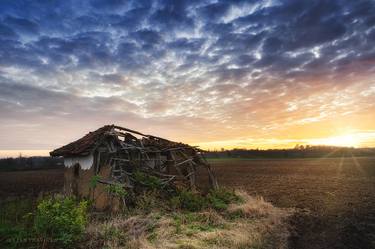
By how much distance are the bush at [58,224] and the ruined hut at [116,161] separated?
445 cm

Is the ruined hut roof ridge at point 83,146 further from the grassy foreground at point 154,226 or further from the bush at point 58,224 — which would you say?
the bush at point 58,224

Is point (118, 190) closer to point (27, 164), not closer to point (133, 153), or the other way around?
point (133, 153)

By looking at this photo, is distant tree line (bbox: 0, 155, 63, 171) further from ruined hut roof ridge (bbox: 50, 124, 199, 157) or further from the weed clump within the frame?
the weed clump

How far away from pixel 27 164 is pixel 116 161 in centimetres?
5443

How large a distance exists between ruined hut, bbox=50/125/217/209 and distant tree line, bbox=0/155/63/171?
148 feet

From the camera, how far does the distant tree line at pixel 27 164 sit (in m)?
55.9

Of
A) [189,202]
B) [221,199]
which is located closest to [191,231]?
[189,202]

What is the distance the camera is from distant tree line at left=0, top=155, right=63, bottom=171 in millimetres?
55919

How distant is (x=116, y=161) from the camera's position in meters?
13.9

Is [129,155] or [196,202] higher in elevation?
[129,155]

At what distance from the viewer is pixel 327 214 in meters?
14.1

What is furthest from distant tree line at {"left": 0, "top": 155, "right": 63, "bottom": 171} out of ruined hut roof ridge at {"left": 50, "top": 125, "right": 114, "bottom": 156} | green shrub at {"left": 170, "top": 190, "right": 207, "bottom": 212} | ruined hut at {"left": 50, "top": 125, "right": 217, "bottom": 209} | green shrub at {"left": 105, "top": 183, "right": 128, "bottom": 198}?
green shrub at {"left": 105, "top": 183, "right": 128, "bottom": 198}

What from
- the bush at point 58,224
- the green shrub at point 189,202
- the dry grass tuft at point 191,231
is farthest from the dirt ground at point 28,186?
the bush at point 58,224

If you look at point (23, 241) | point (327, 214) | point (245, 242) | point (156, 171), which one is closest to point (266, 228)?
point (245, 242)
